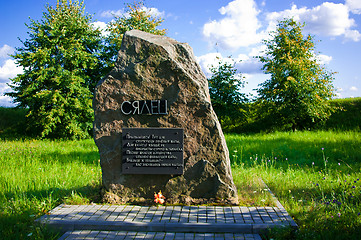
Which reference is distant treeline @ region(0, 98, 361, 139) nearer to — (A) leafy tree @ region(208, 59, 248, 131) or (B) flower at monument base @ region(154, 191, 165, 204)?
(A) leafy tree @ region(208, 59, 248, 131)

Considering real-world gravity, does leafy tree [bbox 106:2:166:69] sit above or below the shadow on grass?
above

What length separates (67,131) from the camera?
15.2 meters

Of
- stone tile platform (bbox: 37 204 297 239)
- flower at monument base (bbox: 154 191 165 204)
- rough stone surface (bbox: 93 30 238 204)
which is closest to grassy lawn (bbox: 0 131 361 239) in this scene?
stone tile platform (bbox: 37 204 297 239)

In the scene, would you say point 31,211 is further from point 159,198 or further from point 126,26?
point 126,26

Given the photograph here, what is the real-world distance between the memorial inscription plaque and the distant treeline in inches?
486

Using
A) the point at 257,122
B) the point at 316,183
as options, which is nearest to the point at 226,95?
the point at 257,122

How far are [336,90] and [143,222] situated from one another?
15.6 meters

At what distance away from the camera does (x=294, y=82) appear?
15.5m

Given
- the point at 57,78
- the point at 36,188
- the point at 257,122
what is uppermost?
the point at 57,78

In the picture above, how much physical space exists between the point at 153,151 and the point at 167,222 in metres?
1.33

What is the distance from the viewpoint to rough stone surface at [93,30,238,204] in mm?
5055

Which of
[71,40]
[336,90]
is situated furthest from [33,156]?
[336,90]

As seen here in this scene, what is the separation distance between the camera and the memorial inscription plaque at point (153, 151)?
5.09 metres

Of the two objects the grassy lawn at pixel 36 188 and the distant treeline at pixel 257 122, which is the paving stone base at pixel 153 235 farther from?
the distant treeline at pixel 257 122
